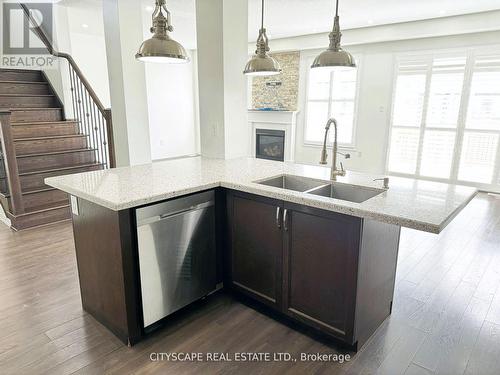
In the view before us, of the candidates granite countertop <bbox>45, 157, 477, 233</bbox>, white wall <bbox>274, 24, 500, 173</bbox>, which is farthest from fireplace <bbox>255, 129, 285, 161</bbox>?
granite countertop <bbox>45, 157, 477, 233</bbox>

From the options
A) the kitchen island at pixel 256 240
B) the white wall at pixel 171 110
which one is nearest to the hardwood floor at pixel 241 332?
the kitchen island at pixel 256 240

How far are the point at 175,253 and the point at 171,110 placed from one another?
7.26 meters

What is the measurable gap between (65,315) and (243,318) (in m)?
1.27

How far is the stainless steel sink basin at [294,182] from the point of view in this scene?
97.3 inches

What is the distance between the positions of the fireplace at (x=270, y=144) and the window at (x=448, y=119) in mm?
2534

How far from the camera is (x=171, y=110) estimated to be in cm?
885

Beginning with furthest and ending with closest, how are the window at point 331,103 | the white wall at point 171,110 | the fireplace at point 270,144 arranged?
the white wall at point 171,110
the fireplace at point 270,144
the window at point 331,103

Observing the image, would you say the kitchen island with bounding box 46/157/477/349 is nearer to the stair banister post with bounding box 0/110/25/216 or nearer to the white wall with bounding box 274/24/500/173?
the stair banister post with bounding box 0/110/25/216

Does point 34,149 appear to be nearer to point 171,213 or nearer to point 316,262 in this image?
point 171,213

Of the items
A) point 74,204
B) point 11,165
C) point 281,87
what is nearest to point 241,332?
point 74,204

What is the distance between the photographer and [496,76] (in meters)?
5.49

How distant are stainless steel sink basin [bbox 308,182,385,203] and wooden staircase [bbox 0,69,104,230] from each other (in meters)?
3.44

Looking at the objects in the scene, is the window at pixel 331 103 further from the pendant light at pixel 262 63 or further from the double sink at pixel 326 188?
the double sink at pixel 326 188

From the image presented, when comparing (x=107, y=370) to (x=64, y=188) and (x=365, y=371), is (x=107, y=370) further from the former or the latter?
(x=365, y=371)
